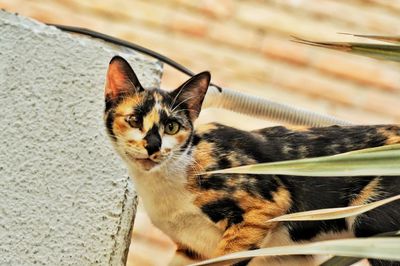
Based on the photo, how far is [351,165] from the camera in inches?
31.8

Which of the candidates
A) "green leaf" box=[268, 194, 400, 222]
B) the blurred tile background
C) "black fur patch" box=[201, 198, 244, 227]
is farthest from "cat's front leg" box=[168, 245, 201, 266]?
the blurred tile background

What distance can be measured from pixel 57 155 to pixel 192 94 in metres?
0.32

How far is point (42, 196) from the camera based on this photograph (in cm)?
138

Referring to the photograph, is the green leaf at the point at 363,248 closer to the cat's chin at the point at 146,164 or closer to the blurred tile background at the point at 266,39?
the cat's chin at the point at 146,164

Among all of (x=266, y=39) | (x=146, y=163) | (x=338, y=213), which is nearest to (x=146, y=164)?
(x=146, y=163)

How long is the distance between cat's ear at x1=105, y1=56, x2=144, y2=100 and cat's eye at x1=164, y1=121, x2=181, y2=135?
0.09 m

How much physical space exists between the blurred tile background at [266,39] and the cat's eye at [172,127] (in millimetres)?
908

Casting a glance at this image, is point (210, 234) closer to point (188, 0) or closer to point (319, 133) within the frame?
point (319, 133)

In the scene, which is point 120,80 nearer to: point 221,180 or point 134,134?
point 134,134

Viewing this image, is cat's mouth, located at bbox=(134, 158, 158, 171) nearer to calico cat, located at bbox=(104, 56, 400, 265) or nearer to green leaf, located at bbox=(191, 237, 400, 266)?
calico cat, located at bbox=(104, 56, 400, 265)

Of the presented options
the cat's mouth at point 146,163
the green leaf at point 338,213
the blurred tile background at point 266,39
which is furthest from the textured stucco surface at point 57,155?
the blurred tile background at point 266,39

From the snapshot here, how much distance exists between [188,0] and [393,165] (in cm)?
158

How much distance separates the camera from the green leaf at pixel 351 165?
0.79 meters

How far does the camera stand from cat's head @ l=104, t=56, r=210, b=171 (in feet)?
3.86
